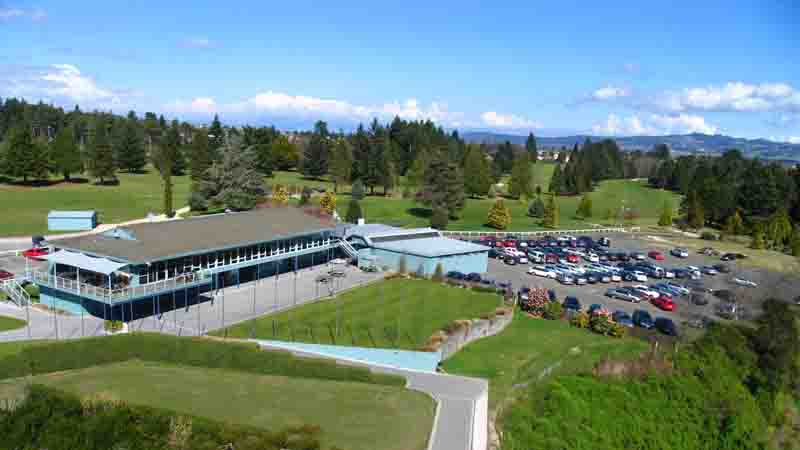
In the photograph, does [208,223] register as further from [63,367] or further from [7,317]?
[63,367]

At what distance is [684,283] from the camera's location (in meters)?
51.0

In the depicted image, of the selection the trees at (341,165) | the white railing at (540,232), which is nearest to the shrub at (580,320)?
the white railing at (540,232)

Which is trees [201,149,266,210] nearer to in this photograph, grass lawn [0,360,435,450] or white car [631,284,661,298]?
white car [631,284,661,298]

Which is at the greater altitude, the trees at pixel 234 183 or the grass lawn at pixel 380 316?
the trees at pixel 234 183

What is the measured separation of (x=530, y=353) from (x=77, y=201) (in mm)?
62212

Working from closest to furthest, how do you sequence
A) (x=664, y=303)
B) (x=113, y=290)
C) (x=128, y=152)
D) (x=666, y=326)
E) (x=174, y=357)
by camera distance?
(x=174, y=357), (x=113, y=290), (x=666, y=326), (x=664, y=303), (x=128, y=152)

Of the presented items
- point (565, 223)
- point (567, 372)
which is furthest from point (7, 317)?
point (565, 223)

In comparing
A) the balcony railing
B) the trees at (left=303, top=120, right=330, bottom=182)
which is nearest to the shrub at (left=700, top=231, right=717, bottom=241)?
the trees at (left=303, top=120, right=330, bottom=182)

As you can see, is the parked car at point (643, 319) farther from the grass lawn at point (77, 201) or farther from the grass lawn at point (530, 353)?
the grass lawn at point (77, 201)

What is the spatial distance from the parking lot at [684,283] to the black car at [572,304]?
1.40 metres

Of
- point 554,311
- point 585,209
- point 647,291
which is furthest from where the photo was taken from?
point 585,209

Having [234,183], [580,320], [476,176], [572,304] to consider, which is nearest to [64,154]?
[234,183]

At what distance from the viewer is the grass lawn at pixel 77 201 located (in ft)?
200

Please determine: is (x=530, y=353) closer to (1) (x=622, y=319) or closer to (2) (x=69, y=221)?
(1) (x=622, y=319)
